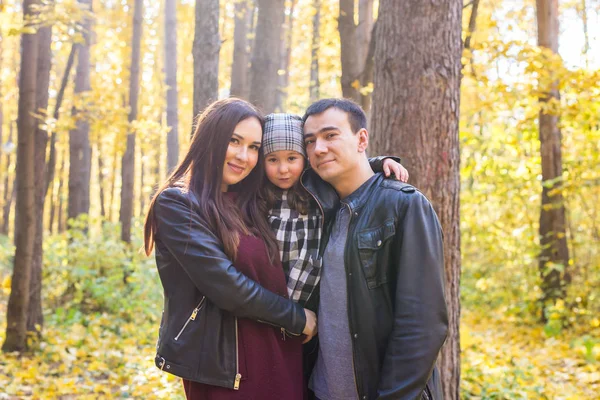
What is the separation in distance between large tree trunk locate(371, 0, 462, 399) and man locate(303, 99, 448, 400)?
3.43ft

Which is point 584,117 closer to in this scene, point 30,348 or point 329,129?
point 329,129

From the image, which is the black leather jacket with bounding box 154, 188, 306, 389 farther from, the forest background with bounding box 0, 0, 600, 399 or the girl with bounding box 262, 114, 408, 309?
the forest background with bounding box 0, 0, 600, 399

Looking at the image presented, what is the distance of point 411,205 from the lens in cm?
253

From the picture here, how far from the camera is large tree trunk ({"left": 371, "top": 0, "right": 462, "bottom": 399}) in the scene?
387 cm

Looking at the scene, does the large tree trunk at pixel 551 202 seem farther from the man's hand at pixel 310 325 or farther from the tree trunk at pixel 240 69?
the man's hand at pixel 310 325

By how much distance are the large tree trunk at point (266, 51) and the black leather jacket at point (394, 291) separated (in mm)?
5286

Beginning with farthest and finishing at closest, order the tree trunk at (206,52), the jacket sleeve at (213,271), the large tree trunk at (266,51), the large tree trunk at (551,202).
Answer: the large tree trunk at (551,202) < the large tree trunk at (266,51) < the tree trunk at (206,52) < the jacket sleeve at (213,271)

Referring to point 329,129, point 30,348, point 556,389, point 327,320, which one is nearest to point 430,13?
point 329,129

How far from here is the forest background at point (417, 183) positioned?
3957 millimetres

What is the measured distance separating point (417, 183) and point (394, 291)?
1468 mm

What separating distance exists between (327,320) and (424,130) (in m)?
1.73

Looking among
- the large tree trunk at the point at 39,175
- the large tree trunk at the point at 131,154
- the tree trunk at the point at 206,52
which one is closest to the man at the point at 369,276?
the tree trunk at the point at 206,52

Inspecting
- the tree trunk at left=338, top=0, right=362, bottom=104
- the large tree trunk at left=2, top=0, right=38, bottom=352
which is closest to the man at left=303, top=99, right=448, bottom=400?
the tree trunk at left=338, top=0, right=362, bottom=104

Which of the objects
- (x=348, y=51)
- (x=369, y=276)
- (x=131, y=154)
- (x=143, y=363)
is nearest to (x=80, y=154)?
(x=131, y=154)
